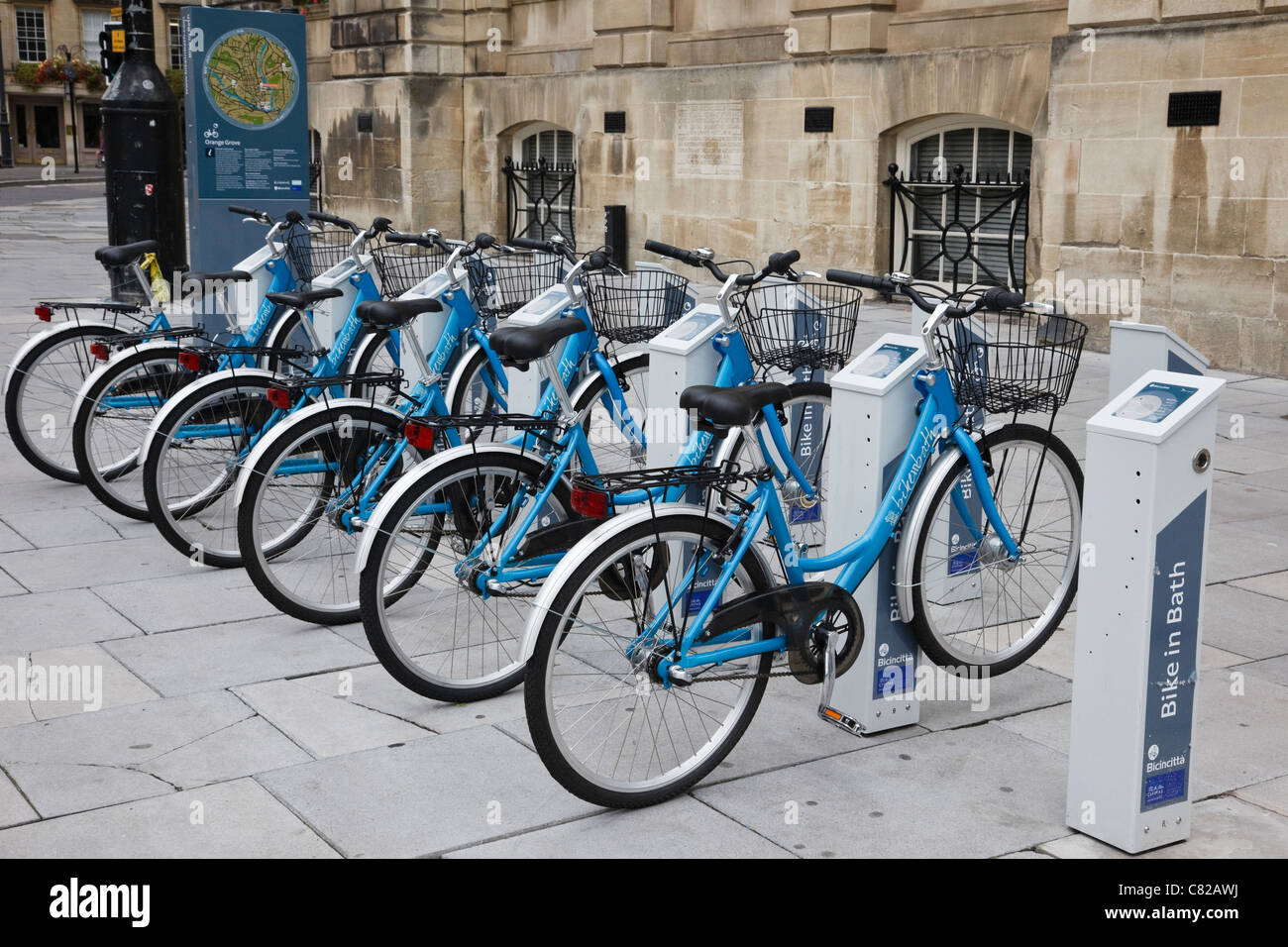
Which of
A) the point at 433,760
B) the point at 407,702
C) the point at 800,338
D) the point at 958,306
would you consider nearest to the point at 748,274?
the point at 800,338

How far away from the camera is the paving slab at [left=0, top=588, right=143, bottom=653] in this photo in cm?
528

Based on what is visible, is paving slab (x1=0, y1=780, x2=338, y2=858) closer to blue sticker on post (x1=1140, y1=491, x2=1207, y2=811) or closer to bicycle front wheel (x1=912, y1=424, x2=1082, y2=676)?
bicycle front wheel (x1=912, y1=424, x2=1082, y2=676)

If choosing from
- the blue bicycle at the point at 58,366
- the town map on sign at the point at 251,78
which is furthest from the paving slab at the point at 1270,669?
the town map on sign at the point at 251,78

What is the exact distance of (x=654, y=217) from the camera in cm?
1653

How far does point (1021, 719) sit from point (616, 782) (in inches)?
55.0

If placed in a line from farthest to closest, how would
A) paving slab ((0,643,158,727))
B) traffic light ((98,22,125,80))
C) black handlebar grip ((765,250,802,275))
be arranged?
traffic light ((98,22,125,80))
black handlebar grip ((765,250,802,275))
paving slab ((0,643,158,727))

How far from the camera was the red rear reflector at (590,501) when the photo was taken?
394 cm

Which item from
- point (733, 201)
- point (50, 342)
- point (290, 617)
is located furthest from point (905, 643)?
point (733, 201)

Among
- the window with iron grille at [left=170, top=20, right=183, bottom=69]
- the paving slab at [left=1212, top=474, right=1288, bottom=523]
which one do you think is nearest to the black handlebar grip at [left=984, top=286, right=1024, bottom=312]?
the paving slab at [left=1212, top=474, right=1288, bottom=523]

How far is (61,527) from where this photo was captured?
6.80 m

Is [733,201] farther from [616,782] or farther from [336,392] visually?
[616,782]

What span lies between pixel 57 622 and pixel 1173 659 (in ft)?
12.8

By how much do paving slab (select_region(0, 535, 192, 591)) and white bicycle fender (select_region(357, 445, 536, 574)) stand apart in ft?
5.96

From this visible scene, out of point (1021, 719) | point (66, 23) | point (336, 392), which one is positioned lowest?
point (1021, 719)
